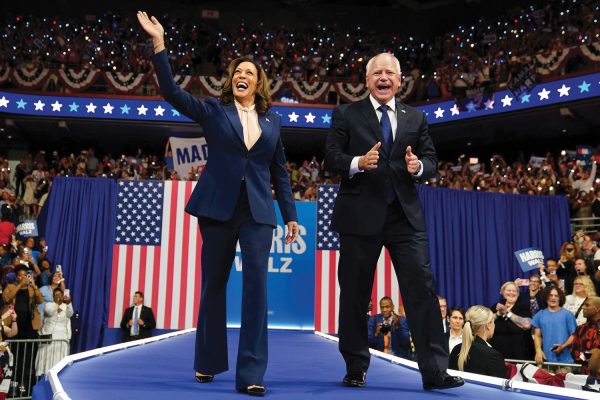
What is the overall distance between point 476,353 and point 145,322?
647 centimetres

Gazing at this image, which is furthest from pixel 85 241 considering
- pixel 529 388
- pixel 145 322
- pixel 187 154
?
pixel 529 388

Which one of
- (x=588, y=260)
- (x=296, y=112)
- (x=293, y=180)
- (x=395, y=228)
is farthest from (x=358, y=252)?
(x=296, y=112)

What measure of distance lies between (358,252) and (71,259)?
838cm

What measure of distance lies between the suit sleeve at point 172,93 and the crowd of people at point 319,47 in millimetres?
12145

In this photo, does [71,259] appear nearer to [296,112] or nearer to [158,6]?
[296,112]

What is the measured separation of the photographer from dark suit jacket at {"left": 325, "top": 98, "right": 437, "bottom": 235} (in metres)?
4.50

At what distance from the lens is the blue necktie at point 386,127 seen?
279cm

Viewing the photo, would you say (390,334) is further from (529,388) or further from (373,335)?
(529,388)

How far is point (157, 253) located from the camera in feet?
32.9

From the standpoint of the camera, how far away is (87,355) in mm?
3324

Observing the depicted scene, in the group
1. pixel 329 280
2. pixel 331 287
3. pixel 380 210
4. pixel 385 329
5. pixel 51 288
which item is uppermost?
pixel 380 210

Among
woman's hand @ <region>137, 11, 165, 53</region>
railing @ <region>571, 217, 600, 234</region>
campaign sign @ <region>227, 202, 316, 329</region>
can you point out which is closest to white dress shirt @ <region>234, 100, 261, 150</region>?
woman's hand @ <region>137, 11, 165, 53</region>

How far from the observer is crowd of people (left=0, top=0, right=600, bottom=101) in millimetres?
14578

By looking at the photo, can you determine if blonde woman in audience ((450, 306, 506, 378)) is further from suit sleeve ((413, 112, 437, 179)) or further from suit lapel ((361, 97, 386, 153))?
suit lapel ((361, 97, 386, 153))
